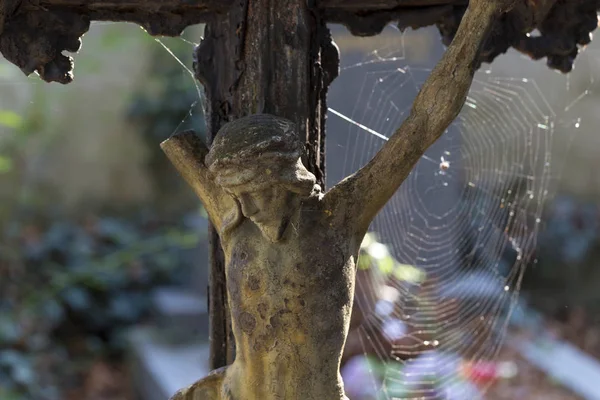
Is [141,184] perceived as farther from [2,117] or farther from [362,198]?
[362,198]

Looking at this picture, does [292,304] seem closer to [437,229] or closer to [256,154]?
[256,154]

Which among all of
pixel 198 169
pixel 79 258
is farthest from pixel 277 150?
pixel 79 258

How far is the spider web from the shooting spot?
2.09m

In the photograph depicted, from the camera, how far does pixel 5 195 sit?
3303 mm

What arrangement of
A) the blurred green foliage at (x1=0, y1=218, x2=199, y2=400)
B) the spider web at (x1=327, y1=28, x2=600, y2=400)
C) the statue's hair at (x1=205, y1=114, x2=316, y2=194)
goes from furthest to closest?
the blurred green foliage at (x1=0, y1=218, x2=199, y2=400), the spider web at (x1=327, y1=28, x2=600, y2=400), the statue's hair at (x1=205, y1=114, x2=316, y2=194)

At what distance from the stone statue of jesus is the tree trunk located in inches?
3.3

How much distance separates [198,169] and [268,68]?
0.38 feet

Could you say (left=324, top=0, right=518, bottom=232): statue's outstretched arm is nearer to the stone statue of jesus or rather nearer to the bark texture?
the stone statue of jesus

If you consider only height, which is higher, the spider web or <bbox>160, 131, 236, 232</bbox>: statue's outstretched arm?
<bbox>160, 131, 236, 232</bbox>: statue's outstretched arm

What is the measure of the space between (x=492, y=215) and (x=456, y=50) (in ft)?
5.35

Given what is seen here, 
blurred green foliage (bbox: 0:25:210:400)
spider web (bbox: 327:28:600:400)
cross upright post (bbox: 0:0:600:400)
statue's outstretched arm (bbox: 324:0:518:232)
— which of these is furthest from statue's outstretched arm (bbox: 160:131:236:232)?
blurred green foliage (bbox: 0:25:210:400)

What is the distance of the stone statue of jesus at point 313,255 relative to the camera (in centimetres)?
77

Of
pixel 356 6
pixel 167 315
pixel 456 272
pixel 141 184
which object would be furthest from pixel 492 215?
pixel 141 184

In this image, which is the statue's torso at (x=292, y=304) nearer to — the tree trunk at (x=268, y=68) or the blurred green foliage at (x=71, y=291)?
the tree trunk at (x=268, y=68)
